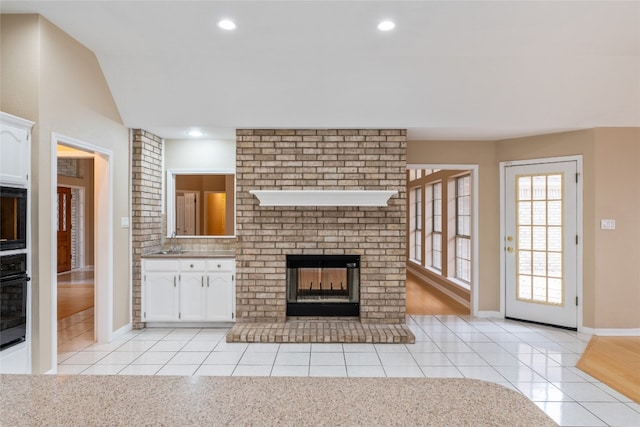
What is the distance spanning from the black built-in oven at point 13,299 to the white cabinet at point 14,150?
0.57m

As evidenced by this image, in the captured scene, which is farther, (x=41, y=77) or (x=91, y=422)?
(x=41, y=77)

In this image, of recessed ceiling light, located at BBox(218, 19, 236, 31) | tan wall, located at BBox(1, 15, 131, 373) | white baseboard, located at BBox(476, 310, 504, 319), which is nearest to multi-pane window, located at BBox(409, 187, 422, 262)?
white baseboard, located at BBox(476, 310, 504, 319)

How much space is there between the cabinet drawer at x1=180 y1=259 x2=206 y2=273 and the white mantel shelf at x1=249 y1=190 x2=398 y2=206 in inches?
42.8

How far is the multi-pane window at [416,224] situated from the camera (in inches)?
335

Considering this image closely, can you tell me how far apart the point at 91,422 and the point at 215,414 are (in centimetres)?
27

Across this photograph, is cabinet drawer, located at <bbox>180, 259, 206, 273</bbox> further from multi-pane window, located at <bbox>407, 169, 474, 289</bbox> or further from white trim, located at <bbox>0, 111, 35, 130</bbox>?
multi-pane window, located at <bbox>407, 169, 474, 289</bbox>

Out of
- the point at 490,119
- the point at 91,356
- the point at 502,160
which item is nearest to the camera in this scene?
the point at 91,356

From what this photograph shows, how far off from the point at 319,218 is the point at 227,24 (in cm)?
229

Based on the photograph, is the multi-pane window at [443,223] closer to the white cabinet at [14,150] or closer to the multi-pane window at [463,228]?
the multi-pane window at [463,228]

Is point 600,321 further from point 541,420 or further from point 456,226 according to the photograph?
point 541,420

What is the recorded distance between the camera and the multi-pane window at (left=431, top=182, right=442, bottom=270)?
738 cm

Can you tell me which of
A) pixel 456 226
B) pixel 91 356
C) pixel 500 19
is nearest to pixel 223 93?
pixel 500 19

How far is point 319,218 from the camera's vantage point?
4.43 meters

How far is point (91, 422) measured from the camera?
0.82 metres
